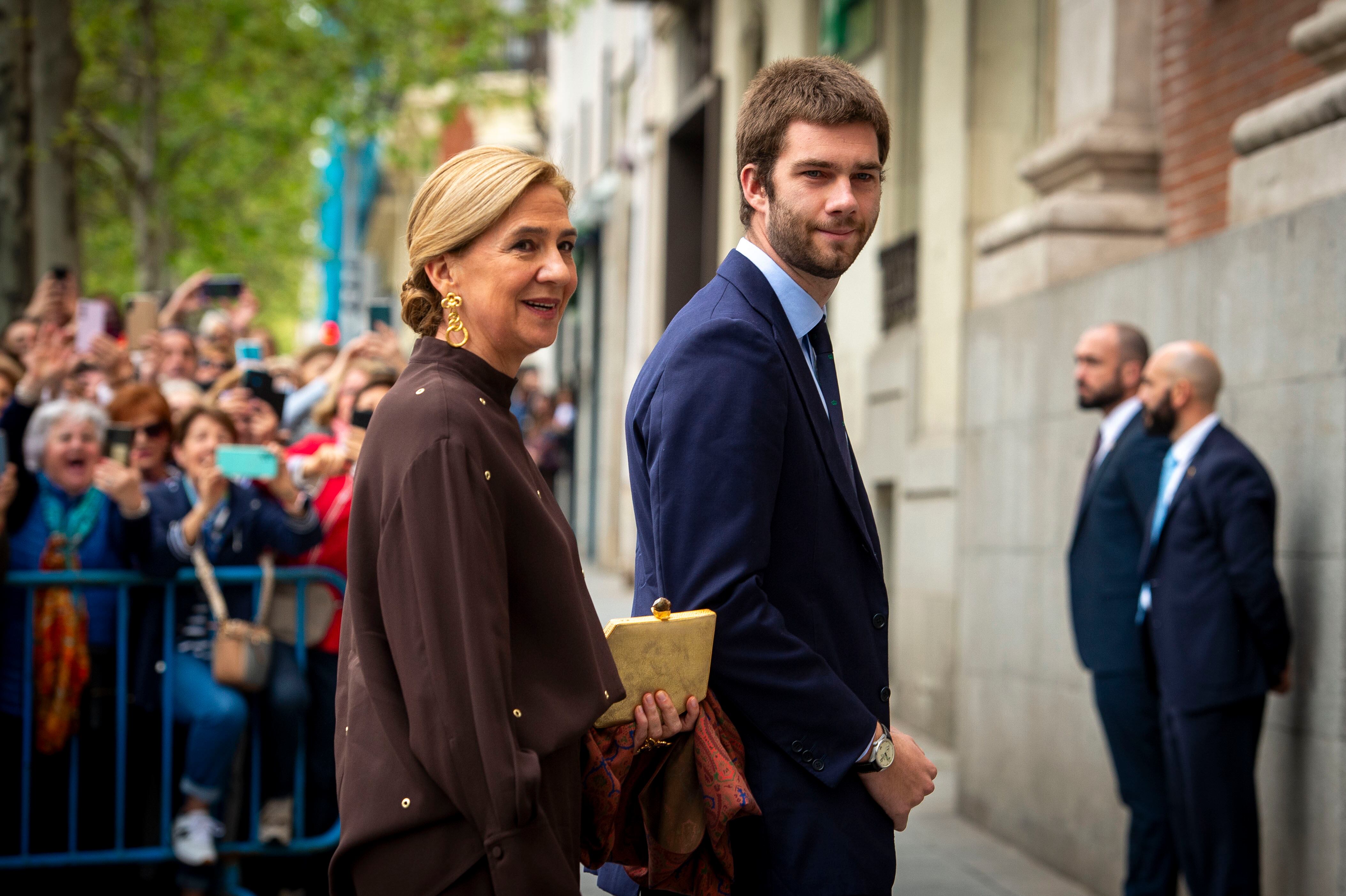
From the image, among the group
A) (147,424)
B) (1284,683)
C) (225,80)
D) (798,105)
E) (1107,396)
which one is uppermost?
(225,80)

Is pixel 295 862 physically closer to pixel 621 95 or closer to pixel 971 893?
pixel 971 893

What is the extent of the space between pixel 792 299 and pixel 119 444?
13.2 ft

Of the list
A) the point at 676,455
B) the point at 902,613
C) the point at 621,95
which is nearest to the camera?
the point at 676,455

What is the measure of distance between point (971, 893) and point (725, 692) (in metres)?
4.36

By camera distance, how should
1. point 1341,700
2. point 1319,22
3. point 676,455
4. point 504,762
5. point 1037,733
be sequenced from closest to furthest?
1. point 504,762
2. point 676,455
3. point 1341,700
4. point 1319,22
5. point 1037,733

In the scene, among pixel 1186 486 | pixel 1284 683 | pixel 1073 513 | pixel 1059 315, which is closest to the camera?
pixel 1284 683

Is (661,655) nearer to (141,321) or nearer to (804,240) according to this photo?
(804,240)

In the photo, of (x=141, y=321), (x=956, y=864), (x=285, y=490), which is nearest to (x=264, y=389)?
(x=285, y=490)

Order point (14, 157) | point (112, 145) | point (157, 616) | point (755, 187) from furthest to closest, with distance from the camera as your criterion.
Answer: point (112, 145), point (14, 157), point (157, 616), point (755, 187)

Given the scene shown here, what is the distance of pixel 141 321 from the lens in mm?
9688

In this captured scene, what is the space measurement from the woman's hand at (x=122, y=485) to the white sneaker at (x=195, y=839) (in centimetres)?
123

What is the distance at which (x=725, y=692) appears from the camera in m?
2.77

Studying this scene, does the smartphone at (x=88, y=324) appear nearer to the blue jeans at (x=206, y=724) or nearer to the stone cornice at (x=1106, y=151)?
the blue jeans at (x=206, y=724)

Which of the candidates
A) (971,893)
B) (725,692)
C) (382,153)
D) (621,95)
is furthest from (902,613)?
(382,153)
